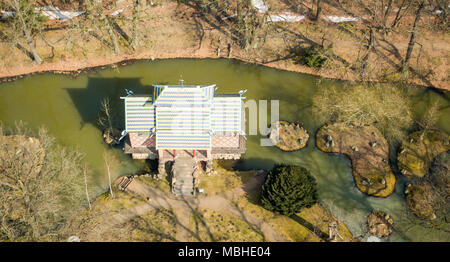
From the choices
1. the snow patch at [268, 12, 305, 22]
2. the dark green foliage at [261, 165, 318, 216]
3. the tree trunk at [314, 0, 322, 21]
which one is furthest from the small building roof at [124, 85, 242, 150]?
the tree trunk at [314, 0, 322, 21]

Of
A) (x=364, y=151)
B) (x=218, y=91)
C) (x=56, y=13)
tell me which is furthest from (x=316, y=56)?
(x=56, y=13)

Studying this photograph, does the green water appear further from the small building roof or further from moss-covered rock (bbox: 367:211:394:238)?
the small building roof

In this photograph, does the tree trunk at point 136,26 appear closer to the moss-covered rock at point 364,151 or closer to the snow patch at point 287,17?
the snow patch at point 287,17

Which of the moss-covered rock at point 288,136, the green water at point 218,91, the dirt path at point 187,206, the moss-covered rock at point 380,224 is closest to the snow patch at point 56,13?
the green water at point 218,91

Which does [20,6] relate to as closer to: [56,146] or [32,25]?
[32,25]

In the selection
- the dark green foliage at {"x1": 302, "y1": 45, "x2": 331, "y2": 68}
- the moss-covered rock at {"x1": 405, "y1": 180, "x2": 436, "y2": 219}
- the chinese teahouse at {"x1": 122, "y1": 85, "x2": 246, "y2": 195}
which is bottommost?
the moss-covered rock at {"x1": 405, "y1": 180, "x2": 436, "y2": 219}

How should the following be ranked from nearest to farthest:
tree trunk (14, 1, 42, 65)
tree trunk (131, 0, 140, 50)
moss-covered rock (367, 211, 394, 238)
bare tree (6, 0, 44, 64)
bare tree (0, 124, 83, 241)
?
bare tree (0, 124, 83, 241) < moss-covered rock (367, 211, 394, 238) < tree trunk (14, 1, 42, 65) < bare tree (6, 0, 44, 64) < tree trunk (131, 0, 140, 50)

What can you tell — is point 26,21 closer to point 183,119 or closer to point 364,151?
point 183,119
